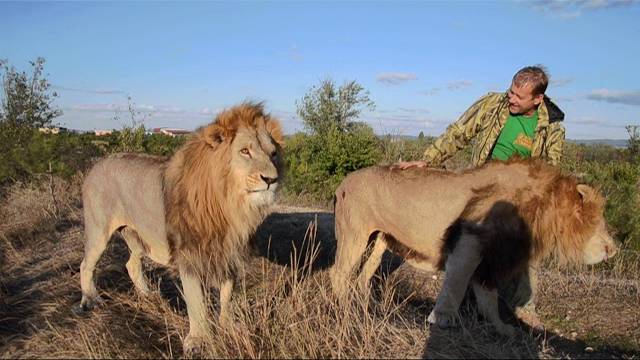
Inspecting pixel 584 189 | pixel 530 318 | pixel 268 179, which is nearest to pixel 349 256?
pixel 268 179

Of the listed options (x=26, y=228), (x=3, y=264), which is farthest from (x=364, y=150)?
(x=3, y=264)

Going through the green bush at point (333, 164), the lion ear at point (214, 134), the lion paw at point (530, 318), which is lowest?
the lion paw at point (530, 318)

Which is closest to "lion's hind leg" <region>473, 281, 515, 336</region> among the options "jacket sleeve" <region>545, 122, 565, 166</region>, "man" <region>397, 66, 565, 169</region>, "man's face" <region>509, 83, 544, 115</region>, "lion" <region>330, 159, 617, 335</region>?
"lion" <region>330, 159, 617, 335</region>

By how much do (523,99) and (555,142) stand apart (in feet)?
1.67

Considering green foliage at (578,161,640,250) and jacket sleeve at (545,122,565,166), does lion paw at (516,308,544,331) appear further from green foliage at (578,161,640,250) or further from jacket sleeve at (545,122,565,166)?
green foliage at (578,161,640,250)

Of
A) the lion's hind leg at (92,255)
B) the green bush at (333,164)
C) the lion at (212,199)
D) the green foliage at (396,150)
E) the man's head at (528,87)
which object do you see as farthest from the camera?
the green foliage at (396,150)

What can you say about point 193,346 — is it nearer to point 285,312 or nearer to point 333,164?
point 285,312

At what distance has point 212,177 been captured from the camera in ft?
11.7

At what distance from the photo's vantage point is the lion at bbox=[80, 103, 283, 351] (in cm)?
351

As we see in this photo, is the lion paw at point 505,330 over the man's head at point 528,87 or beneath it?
beneath

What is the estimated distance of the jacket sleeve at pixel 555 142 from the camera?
4500 millimetres

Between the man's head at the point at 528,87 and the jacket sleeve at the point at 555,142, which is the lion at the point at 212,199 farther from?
the jacket sleeve at the point at 555,142

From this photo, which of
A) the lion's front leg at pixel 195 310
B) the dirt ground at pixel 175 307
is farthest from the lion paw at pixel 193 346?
the dirt ground at pixel 175 307

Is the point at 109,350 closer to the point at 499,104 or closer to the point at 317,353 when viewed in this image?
the point at 317,353
